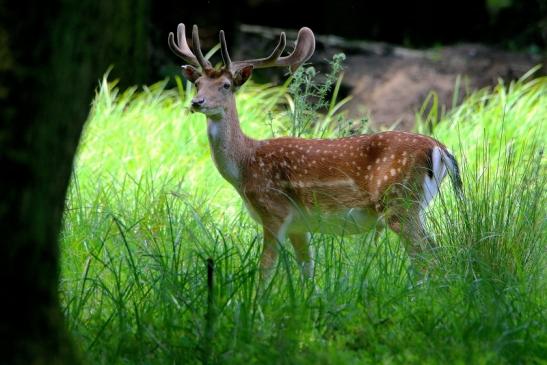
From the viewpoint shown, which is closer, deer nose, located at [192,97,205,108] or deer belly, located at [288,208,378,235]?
deer nose, located at [192,97,205,108]

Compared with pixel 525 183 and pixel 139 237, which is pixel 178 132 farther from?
pixel 525 183

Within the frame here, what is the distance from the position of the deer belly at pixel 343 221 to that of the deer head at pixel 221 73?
74 cm

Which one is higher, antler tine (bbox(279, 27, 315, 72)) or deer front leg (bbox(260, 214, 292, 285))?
antler tine (bbox(279, 27, 315, 72))

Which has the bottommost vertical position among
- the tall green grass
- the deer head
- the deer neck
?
the tall green grass

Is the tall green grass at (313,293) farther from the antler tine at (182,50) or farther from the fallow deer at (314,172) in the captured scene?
the antler tine at (182,50)

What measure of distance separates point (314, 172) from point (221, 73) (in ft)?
2.43

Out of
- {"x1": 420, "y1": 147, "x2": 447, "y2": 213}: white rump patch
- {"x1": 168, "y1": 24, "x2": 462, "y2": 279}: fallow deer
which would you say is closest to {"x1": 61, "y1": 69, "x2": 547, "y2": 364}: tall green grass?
→ {"x1": 420, "y1": 147, "x2": 447, "y2": 213}: white rump patch

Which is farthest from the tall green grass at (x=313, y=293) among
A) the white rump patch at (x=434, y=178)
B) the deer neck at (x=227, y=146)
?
the deer neck at (x=227, y=146)

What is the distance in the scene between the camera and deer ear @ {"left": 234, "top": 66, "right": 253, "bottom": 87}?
18.0 ft

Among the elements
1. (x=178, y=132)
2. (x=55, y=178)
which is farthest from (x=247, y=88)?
(x=55, y=178)

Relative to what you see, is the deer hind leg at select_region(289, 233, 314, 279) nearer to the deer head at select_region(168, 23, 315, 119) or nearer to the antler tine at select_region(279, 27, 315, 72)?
the deer head at select_region(168, 23, 315, 119)

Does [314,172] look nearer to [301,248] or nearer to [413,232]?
[301,248]

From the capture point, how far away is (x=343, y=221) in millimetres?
5398

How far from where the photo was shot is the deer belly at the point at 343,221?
17.6 ft
